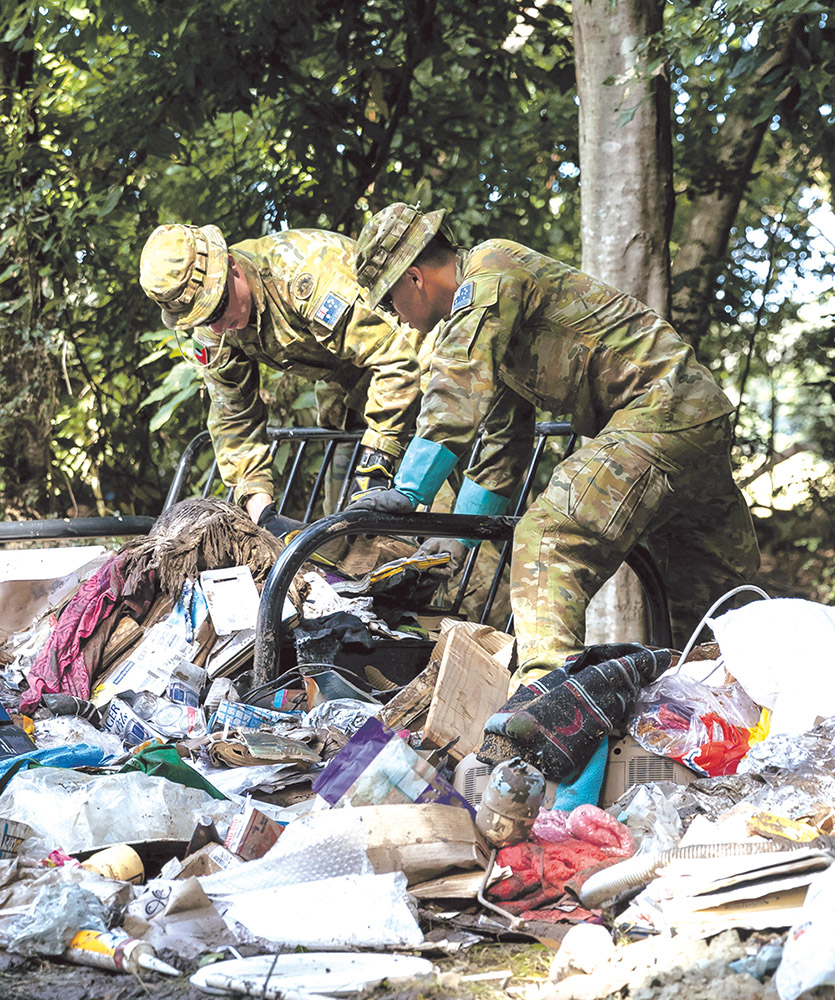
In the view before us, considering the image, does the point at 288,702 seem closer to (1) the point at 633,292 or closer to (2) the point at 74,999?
(2) the point at 74,999

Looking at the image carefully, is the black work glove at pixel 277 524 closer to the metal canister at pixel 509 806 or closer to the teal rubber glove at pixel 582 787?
the teal rubber glove at pixel 582 787

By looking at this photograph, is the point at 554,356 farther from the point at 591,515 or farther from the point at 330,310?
the point at 330,310

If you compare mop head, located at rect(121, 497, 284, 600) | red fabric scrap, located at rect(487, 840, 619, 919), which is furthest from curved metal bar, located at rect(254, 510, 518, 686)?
A: red fabric scrap, located at rect(487, 840, 619, 919)

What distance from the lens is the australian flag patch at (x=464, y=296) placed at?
330 cm

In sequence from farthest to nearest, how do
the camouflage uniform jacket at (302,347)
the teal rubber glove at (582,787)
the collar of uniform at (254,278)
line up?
the collar of uniform at (254,278)
the camouflage uniform jacket at (302,347)
the teal rubber glove at (582,787)

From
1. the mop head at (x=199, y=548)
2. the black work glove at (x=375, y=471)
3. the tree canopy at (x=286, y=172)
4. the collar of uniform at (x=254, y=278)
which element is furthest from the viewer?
the tree canopy at (x=286, y=172)

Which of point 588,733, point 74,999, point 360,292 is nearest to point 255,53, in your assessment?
point 360,292

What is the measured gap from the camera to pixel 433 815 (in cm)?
215

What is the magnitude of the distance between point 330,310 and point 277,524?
893 millimetres

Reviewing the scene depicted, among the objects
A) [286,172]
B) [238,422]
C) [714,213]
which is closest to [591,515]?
[238,422]

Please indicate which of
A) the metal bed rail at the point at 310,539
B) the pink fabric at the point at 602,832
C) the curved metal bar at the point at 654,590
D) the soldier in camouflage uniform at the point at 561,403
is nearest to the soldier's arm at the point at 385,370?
the soldier in camouflage uniform at the point at 561,403

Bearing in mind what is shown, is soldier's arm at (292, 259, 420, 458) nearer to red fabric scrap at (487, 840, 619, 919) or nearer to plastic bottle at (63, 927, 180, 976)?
Answer: red fabric scrap at (487, 840, 619, 919)

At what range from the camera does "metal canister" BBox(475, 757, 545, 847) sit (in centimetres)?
219

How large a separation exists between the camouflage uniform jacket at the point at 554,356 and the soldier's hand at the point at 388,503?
0.20m
